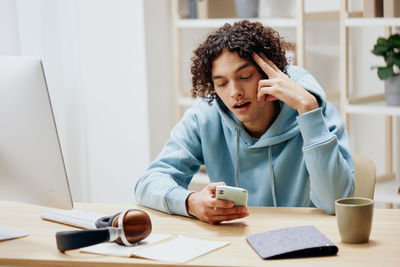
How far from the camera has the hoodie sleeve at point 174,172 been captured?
168 cm

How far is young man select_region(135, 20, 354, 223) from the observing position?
1661 mm

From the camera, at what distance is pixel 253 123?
1.86m

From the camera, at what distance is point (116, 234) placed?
1.39m

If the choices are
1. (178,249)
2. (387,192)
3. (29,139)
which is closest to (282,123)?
(178,249)

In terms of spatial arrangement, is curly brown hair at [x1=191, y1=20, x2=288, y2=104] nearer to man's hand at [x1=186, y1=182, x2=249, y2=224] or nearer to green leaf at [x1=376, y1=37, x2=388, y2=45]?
man's hand at [x1=186, y1=182, x2=249, y2=224]

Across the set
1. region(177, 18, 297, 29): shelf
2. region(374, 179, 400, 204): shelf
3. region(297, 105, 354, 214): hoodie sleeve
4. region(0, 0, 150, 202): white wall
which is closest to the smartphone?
region(297, 105, 354, 214): hoodie sleeve

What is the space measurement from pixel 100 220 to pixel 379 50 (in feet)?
5.35

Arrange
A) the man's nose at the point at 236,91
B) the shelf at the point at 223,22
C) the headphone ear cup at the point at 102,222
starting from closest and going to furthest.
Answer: the headphone ear cup at the point at 102,222, the man's nose at the point at 236,91, the shelf at the point at 223,22

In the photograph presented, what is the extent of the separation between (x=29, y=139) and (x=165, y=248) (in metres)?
0.39

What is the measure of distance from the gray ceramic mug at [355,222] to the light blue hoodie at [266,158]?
0.26 m

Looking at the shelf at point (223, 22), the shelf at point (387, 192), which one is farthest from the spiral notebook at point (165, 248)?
the shelf at point (223, 22)

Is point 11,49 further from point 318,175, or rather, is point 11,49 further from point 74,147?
point 318,175

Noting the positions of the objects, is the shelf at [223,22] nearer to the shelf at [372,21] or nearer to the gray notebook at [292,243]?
the shelf at [372,21]

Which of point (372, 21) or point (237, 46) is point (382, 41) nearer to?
point (372, 21)
